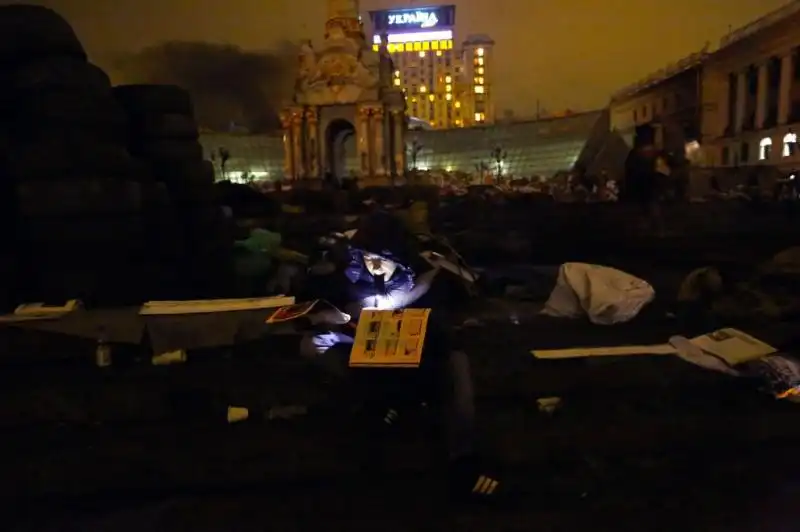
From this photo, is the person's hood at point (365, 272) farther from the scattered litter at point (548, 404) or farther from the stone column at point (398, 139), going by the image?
the stone column at point (398, 139)

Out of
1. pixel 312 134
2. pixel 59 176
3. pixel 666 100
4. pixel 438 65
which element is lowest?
pixel 59 176

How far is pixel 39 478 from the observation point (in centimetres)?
316

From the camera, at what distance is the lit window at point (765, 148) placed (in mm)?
31811

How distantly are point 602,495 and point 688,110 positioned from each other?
130 feet

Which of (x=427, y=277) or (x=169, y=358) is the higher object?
(x=427, y=277)

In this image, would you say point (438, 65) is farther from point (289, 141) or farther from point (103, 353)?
point (103, 353)

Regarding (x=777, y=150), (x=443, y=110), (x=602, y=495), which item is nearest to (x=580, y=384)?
(x=602, y=495)

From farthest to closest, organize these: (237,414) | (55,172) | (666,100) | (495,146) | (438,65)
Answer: (495,146) → (438,65) → (666,100) → (55,172) → (237,414)

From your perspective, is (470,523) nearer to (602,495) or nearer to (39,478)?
(602,495)

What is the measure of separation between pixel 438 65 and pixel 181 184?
110ft

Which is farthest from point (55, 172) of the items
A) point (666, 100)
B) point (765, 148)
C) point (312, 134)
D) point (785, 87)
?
point (666, 100)

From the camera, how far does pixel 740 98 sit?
114ft

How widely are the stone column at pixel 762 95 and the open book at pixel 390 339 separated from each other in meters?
36.1

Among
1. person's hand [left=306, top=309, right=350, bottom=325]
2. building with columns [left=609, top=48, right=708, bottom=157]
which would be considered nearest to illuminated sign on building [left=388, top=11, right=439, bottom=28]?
building with columns [left=609, top=48, right=708, bottom=157]
